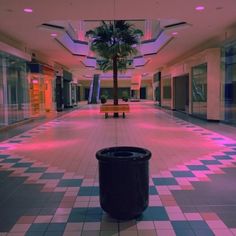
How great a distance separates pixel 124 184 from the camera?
10.9 ft

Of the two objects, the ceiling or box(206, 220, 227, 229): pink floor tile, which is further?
the ceiling

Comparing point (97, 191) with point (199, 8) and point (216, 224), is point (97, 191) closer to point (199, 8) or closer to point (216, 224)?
point (216, 224)

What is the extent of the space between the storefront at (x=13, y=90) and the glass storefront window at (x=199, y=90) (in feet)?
29.4

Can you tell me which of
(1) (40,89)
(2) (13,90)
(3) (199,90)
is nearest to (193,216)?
(2) (13,90)

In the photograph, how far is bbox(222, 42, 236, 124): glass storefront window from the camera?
12227 millimetres

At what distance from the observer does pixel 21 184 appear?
4852mm

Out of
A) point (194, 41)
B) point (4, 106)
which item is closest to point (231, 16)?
point (194, 41)

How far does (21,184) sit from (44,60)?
51.8ft

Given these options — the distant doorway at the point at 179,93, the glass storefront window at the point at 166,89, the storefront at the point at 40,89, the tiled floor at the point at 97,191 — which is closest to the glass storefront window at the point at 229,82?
the tiled floor at the point at 97,191

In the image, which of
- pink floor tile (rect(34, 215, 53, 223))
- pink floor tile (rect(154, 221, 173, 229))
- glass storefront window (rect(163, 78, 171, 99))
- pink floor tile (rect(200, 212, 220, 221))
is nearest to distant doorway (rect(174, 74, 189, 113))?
glass storefront window (rect(163, 78, 171, 99))

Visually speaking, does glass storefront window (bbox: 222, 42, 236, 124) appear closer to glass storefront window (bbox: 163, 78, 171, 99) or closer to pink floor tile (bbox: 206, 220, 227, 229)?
pink floor tile (bbox: 206, 220, 227, 229)

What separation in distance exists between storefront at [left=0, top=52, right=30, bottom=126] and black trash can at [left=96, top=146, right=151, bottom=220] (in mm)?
9567

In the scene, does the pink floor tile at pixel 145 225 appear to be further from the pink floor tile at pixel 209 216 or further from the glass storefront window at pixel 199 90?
the glass storefront window at pixel 199 90

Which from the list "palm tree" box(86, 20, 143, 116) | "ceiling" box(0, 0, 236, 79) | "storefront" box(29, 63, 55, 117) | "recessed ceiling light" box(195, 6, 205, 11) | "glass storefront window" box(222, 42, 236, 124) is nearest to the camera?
"ceiling" box(0, 0, 236, 79)
